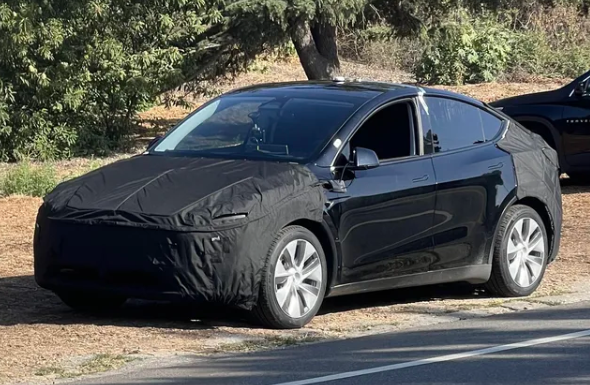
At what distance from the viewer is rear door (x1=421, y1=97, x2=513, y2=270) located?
374 inches

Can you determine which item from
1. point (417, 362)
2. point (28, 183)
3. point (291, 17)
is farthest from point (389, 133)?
point (291, 17)

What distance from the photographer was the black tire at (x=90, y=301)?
9047 millimetres

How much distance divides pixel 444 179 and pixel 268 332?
191 cm

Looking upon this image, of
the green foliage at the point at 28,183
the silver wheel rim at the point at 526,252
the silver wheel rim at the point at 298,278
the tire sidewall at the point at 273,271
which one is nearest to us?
the tire sidewall at the point at 273,271

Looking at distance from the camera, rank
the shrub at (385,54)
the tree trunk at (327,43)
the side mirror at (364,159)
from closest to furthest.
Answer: the side mirror at (364,159) → the tree trunk at (327,43) → the shrub at (385,54)

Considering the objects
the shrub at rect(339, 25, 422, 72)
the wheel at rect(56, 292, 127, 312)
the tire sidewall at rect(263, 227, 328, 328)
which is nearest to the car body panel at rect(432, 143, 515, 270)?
the tire sidewall at rect(263, 227, 328, 328)

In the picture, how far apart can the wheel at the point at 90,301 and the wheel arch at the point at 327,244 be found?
1.44 metres

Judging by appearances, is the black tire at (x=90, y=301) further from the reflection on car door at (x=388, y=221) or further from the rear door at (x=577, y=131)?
the rear door at (x=577, y=131)

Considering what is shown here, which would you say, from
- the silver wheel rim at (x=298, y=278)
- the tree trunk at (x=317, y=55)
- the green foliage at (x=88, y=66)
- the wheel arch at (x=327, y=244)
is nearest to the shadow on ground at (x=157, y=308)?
the silver wheel rim at (x=298, y=278)

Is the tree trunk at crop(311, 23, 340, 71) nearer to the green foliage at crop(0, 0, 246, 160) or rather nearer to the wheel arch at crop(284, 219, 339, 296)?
the green foliage at crop(0, 0, 246, 160)

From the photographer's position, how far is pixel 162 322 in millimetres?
8930

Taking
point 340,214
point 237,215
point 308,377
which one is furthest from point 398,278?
point 308,377

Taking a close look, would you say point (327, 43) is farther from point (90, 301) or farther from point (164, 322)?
point (164, 322)

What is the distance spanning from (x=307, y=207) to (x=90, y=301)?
1837 mm
